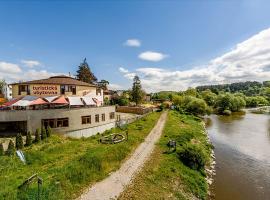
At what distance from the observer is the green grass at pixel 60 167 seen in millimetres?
13688

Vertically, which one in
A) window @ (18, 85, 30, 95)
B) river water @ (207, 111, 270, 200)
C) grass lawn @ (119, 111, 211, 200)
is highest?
window @ (18, 85, 30, 95)

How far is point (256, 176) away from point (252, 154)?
25.6ft

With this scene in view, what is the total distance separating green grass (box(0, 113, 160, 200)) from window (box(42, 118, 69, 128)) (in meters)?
2.26

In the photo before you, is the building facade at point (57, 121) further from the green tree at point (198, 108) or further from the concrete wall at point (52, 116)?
the green tree at point (198, 108)

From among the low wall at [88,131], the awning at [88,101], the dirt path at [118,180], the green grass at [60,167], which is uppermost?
the awning at [88,101]

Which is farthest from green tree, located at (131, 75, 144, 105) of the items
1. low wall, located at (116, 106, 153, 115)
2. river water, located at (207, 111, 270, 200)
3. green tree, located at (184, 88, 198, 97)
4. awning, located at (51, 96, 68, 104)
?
green tree, located at (184, 88, 198, 97)

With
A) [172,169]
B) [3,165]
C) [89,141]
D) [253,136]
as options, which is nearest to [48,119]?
[89,141]

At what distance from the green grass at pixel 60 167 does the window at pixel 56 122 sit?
2264mm

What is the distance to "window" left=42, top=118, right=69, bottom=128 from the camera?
25938 millimetres

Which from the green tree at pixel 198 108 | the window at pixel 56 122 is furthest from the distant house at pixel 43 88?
the green tree at pixel 198 108

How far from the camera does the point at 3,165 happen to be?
17.3 meters

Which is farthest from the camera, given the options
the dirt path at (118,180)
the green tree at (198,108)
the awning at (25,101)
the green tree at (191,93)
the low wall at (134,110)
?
the green tree at (191,93)

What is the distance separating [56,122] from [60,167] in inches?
412

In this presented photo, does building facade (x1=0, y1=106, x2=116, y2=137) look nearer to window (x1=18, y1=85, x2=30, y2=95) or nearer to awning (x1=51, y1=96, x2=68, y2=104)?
awning (x1=51, y1=96, x2=68, y2=104)
